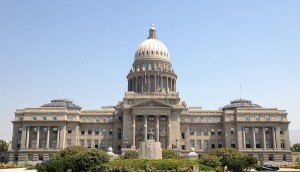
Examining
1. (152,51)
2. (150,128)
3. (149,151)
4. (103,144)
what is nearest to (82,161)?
(149,151)

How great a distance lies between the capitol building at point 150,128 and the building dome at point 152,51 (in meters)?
22.8

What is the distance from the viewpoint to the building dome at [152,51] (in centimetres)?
12300

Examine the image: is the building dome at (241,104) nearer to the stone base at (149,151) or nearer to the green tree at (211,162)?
the green tree at (211,162)

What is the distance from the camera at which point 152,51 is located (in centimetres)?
12356

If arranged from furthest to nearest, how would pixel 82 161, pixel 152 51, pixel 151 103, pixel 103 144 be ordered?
pixel 152 51, pixel 103 144, pixel 151 103, pixel 82 161

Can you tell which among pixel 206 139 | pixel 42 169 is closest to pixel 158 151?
pixel 42 169

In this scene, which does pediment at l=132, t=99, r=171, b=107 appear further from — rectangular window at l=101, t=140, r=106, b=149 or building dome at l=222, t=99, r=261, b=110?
building dome at l=222, t=99, r=261, b=110

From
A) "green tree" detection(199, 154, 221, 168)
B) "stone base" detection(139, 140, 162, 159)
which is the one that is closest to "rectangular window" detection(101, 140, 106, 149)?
"green tree" detection(199, 154, 221, 168)

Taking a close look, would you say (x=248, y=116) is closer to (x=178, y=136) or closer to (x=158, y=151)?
(x=178, y=136)

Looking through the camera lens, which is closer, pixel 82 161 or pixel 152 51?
pixel 82 161

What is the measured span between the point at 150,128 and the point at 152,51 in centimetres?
3655

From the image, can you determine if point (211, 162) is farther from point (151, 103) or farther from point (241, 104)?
point (241, 104)

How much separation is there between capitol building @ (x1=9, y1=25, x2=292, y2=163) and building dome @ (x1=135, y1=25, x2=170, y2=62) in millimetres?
22752

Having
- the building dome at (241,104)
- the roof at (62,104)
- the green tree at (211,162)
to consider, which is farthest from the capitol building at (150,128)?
the green tree at (211,162)
